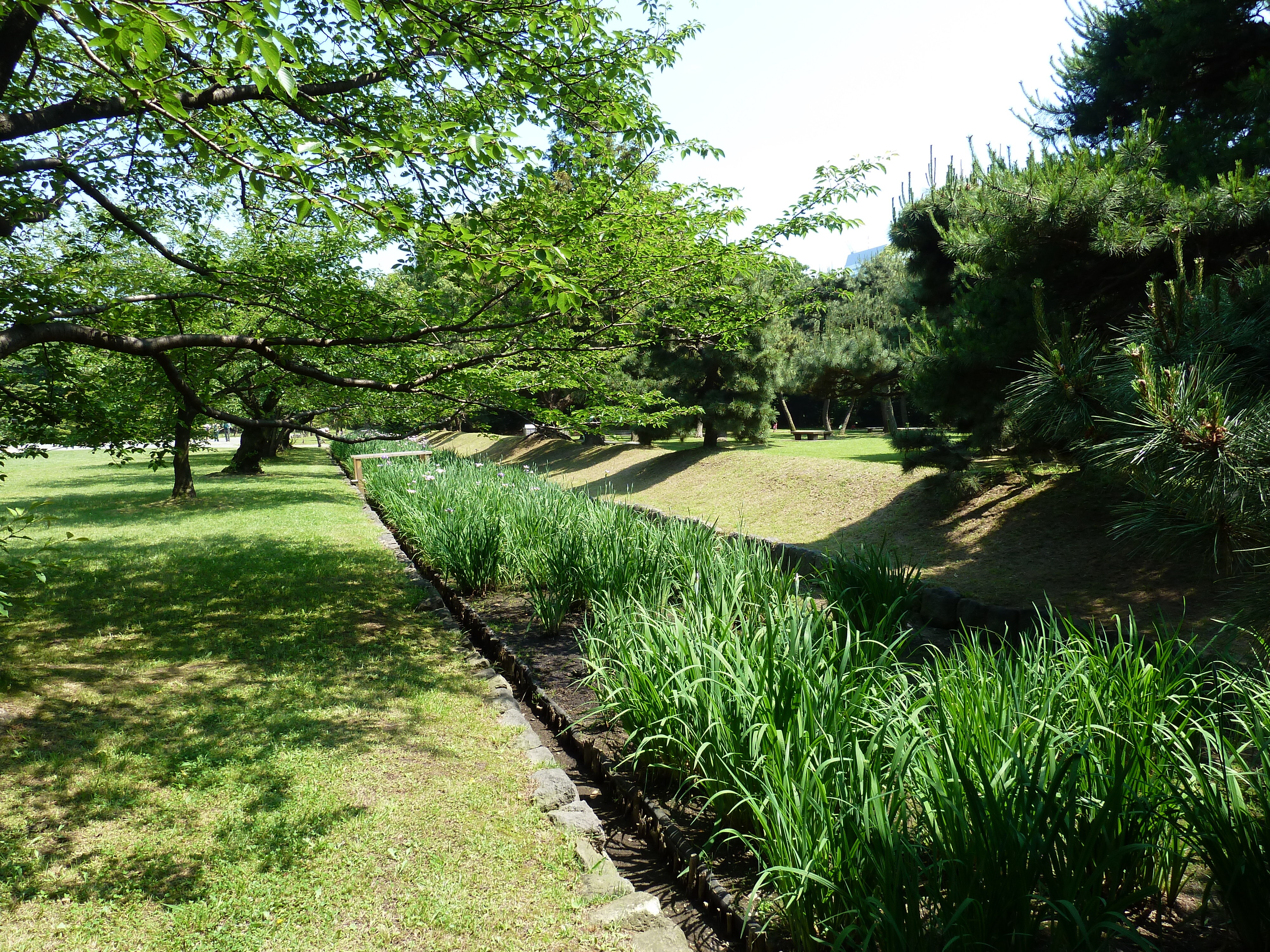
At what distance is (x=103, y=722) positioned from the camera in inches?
→ 149

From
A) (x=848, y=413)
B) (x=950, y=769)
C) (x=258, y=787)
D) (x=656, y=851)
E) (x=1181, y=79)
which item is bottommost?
(x=656, y=851)

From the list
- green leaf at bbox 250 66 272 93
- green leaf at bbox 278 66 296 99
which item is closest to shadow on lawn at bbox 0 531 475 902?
green leaf at bbox 278 66 296 99

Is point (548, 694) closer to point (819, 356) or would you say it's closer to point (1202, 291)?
point (1202, 291)

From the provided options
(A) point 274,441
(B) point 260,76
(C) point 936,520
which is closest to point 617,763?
(B) point 260,76

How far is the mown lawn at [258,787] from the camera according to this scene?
2.32 metres

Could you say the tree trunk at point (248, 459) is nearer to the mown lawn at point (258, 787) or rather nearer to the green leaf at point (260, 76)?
the mown lawn at point (258, 787)

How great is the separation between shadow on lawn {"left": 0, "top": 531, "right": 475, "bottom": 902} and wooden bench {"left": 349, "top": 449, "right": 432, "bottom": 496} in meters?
6.85

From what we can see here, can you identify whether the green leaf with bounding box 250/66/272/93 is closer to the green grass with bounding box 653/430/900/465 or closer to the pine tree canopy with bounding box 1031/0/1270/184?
the pine tree canopy with bounding box 1031/0/1270/184

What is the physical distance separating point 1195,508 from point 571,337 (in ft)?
15.5

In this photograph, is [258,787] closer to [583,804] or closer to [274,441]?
[583,804]

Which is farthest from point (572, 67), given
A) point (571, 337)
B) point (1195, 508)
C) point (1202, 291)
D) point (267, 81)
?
point (1195, 508)

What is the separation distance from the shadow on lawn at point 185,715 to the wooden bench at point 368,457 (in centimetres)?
685

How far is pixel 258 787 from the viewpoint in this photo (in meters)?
3.14

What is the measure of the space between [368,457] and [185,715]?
11.9 metres
